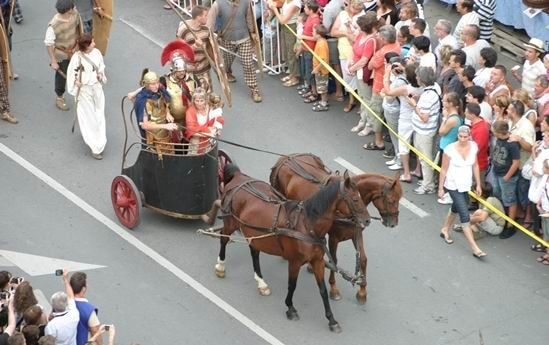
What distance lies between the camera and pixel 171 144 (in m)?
14.3

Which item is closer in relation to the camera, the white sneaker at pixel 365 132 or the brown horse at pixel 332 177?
the brown horse at pixel 332 177

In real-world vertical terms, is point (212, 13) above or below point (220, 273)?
above

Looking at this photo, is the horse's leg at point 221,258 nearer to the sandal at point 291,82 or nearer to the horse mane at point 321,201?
the horse mane at point 321,201

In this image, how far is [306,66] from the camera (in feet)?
57.4

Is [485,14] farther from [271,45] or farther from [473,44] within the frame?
[271,45]

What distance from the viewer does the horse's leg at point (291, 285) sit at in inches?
517

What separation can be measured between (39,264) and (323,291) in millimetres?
3422

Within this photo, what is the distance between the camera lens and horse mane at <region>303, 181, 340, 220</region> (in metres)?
12.6

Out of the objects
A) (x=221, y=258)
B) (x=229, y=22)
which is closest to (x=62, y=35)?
(x=229, y=22)

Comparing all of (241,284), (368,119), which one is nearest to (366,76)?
(368,119)

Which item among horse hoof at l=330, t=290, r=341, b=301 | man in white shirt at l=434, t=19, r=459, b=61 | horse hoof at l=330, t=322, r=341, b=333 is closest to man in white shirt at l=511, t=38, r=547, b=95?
man in white shirt at l=434, t=19, r=459, b=61

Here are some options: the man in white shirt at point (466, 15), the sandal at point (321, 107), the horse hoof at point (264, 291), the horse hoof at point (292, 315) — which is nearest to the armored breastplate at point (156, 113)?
the horse hoof at point (264, 291)

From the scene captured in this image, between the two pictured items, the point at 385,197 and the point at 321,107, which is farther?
the point at 321,107

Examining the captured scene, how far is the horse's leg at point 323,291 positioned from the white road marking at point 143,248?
1.90 ft
